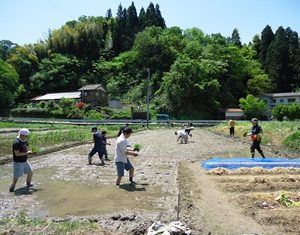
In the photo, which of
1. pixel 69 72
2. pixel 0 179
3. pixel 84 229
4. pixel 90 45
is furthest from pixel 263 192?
pixel 90 45

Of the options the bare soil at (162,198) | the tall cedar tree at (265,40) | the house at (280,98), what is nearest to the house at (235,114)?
the house at (280,98)

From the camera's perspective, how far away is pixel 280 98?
67.5 m

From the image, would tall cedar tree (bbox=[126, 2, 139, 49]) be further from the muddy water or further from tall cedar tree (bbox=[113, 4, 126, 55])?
the muddy water

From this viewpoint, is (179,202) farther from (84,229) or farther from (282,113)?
(282,113)

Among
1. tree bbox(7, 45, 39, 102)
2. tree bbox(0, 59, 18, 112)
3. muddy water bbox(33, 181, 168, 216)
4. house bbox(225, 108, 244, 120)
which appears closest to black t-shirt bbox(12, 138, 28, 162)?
muddy water bbox(33, 181, 168, 216)

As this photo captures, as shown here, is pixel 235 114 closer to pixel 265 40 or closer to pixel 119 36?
pixel 265 40

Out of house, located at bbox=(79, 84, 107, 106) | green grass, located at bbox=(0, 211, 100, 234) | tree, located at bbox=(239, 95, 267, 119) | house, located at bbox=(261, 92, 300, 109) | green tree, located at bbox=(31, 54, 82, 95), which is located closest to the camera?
green grass, located at bbox=(0, 211, 100, 234)

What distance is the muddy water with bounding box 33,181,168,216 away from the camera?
8125 mm

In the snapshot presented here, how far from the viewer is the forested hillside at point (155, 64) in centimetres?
6119

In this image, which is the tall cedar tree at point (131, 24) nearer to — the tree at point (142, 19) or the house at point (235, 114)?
the tree at point (142, 19)

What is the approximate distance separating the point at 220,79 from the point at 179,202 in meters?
59.3

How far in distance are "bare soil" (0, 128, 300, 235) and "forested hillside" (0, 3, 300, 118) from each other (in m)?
47.3

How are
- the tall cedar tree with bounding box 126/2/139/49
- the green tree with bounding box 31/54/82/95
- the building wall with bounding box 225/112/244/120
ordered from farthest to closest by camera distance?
the tall cedar tree with bounding box 126/2/139/49 → the green tree with bounding box 31/54/82/95 → the building wall with bounding box 225/112/244/120

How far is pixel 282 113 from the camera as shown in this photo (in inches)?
2122
